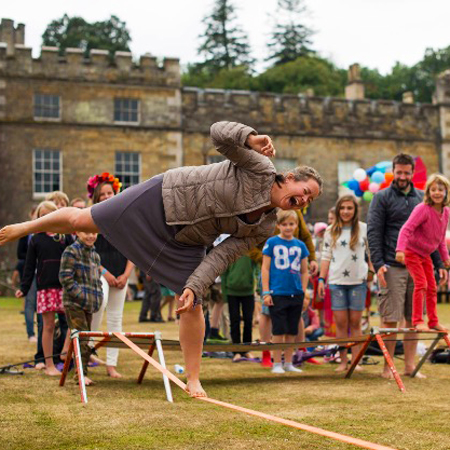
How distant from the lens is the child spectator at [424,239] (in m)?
8.13

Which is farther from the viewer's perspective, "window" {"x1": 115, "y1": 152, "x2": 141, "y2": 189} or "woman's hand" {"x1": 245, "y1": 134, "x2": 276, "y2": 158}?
"window" {"x1": 115, "y1": 152, "x2": 141, "y2": 189}

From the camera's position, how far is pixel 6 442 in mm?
4910

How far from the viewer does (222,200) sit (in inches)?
222

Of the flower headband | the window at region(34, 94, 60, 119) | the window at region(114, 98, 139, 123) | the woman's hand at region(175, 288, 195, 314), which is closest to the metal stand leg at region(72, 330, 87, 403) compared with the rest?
the woman's hand at region(175, 288, 195, 314)

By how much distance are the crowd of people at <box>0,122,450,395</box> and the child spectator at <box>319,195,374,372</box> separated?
0.04ft

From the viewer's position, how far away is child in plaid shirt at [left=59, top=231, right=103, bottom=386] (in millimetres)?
7918

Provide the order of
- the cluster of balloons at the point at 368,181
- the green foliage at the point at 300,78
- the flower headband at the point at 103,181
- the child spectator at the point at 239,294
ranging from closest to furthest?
the flower headband at the point at 103,181, the child spectator at the point at 239,294, the cluster of balloons at the point at 368,181, the green foliage at the point at 300,78

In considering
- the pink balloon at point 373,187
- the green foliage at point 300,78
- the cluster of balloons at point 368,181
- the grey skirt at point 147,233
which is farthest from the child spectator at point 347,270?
the green foliage at point 300,78

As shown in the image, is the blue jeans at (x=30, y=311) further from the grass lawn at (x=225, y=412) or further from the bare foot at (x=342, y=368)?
the bare foot at (x=342, y=368)

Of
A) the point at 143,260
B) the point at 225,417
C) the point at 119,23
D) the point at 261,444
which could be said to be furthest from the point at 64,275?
the point at 119,23

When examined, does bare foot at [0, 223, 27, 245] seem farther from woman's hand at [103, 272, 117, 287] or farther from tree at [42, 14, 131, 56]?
tree at [42, 14, 131, 56]

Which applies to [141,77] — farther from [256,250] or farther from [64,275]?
[64,275]

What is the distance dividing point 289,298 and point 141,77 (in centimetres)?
2554

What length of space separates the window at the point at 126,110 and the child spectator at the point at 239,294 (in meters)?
23.7
